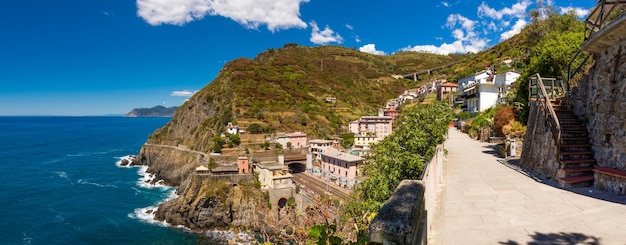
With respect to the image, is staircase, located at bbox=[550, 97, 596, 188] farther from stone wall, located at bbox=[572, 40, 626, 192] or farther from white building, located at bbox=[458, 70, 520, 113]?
white building, located at bbox=[458, 70, 520, 113]

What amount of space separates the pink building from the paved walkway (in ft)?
193

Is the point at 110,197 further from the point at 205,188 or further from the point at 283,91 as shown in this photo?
the point at 283,91

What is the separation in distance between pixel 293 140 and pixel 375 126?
1817 centimetres

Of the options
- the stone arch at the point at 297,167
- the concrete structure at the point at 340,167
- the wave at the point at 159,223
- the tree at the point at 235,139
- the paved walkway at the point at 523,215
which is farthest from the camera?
the tree at the point at 235,139

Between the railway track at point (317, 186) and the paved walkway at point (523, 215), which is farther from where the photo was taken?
the railway track at point (317, 186)

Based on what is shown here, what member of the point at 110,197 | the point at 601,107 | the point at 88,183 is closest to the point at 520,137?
the point at 601,107

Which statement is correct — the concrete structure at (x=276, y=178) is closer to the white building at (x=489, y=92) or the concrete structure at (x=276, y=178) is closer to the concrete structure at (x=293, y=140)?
the concrete structure at (x=293, y=140)

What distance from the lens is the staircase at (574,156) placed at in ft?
26.1

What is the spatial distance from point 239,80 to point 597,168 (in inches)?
3302

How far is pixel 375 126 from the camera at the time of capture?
68000mm

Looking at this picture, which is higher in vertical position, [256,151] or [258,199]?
[256,151]

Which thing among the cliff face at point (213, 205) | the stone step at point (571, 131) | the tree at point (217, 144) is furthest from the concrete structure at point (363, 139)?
the stone step at point (571, 131)

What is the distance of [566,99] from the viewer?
1147 centimetres

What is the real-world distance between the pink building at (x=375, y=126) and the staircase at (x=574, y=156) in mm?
56771
